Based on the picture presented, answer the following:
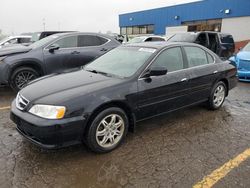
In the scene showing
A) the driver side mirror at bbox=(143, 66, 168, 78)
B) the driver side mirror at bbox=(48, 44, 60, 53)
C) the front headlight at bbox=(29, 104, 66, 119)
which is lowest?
the front headlight at bbox=(29, 104, 66, 119)

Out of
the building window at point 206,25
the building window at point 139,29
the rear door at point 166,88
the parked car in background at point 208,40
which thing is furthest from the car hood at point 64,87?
the building window at point 139,29

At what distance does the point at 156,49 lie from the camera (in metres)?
4.22

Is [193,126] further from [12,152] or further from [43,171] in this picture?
[12,152]

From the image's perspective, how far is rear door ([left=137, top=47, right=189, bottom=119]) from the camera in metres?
3.84

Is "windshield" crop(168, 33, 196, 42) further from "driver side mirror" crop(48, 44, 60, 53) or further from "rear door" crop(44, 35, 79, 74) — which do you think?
"driver side mirror" crop(48, 44, 60, 53)

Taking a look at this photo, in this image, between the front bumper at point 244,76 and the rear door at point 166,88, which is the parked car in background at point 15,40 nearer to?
the front bumper at point 244,76

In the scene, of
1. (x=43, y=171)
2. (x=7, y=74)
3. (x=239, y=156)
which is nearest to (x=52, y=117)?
(x=43, y=171)

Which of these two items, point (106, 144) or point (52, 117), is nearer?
point (52, 117)

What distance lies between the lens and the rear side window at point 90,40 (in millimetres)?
7387

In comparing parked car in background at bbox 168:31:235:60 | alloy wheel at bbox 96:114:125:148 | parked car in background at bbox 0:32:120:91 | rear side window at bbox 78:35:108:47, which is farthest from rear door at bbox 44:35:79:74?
parked car in background at bbox 168:31:235:60

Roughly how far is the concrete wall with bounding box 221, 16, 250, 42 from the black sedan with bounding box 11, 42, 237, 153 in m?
18.3

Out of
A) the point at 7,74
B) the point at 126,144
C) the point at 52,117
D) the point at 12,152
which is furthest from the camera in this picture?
the point at 7,74

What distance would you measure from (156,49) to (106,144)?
5.90 feet

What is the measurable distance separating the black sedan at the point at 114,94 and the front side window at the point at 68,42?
8.81ft
